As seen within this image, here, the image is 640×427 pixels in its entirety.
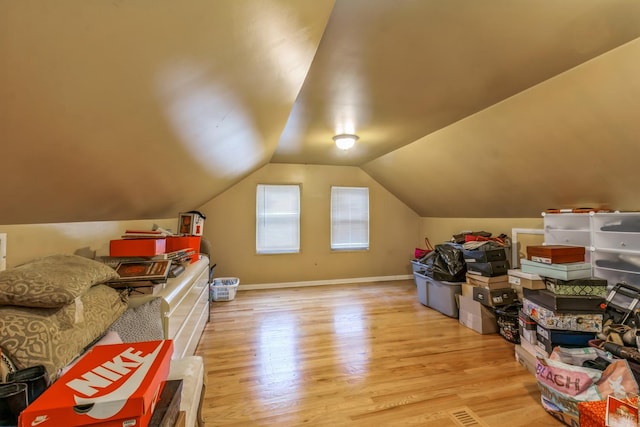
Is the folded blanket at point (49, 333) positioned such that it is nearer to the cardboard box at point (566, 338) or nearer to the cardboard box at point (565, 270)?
the cardboard box at point (566, 338)

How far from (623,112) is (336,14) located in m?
1.90

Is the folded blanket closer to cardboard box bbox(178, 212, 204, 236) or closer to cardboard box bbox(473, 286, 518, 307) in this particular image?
cardboard box bbox(178, 212, 204, 236)

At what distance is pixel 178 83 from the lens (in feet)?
3.81

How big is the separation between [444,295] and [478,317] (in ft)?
1.80

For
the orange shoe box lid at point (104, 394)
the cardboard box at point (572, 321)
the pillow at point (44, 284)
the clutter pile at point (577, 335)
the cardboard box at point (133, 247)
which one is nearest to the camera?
the orange shoe box lid at point (104, 394)

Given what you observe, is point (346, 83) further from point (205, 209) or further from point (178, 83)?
point (205, 209)

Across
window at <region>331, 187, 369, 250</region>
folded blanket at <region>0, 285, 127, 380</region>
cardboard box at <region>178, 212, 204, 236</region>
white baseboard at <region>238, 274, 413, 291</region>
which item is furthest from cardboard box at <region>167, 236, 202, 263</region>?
window at <region>331, 187, 369, 250</region>

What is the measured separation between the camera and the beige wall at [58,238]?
4.50 feet

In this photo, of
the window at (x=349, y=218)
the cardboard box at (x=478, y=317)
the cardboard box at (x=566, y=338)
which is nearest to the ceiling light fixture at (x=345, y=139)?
the window at (x=349, y=218)

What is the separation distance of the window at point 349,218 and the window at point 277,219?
701mm

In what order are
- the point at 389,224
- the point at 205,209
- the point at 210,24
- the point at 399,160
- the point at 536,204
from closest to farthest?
the point at 210,24 < the point at 536,204 < the point at 399,160 < the point at 205,209 < the point at 389,224

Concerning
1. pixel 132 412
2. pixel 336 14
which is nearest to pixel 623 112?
pixel 336 14

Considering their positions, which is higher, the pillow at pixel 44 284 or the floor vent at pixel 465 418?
the pillow at pixel 44 284

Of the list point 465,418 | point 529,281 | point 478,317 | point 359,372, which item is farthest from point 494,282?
point 359,372
